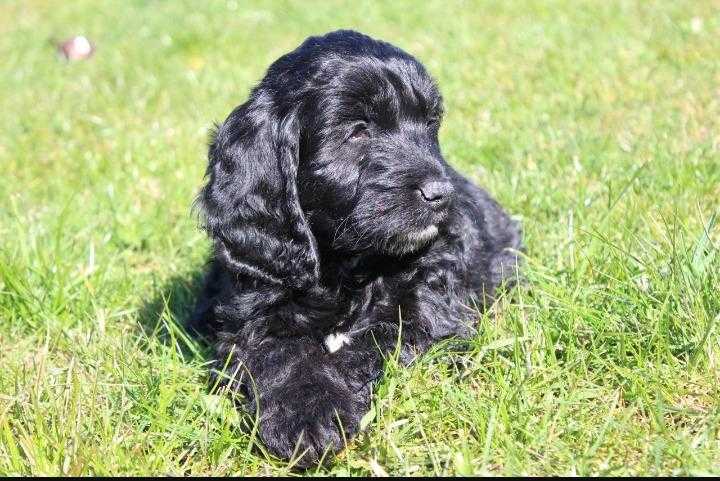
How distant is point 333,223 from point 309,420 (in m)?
0.73

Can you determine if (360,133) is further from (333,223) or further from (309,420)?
(309,420)

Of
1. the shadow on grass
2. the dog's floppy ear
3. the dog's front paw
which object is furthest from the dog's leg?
the shadow on grass

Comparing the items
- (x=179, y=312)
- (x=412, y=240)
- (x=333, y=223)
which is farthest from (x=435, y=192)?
(x=179, y=312)

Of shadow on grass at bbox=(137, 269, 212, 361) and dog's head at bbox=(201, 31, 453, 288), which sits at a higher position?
dog's head at bbox=(201, 31, 453, 288)

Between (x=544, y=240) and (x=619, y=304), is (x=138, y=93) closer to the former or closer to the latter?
(x=544, y=240)

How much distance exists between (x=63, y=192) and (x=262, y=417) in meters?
3.04

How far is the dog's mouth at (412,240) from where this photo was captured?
2.78m

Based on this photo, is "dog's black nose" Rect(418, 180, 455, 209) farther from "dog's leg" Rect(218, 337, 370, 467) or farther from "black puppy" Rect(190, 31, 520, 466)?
"dog's leg" Rect(218, 337, 370, 467)

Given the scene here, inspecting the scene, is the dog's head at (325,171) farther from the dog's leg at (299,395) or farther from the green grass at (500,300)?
the green grass at (500,300)

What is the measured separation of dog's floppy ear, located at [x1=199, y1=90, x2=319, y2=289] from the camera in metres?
2.90

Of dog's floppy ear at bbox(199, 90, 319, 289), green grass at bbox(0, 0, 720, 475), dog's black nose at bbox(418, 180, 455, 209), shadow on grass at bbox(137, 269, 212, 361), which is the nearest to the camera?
green grass at bbox(0, 0, 720, 475)

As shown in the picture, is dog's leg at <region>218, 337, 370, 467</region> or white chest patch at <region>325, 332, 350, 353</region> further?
white chest patch at <region>325, 332, 350, 353</region>

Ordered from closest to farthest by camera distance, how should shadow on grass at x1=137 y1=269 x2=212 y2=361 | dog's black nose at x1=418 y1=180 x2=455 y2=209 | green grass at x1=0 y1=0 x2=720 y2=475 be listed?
green grass at x1=0 y1=0 x2=720 y2=475
dog's black nose at x1=418 y1=180 x2=455 y2=209
shadow on grass at x1=137 y1=269 x2=212 y2=361

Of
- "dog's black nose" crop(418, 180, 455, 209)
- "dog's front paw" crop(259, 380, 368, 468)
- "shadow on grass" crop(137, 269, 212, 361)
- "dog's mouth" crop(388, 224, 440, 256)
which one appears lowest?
"shadow on grass" crop(137, 269, 212, 361)
